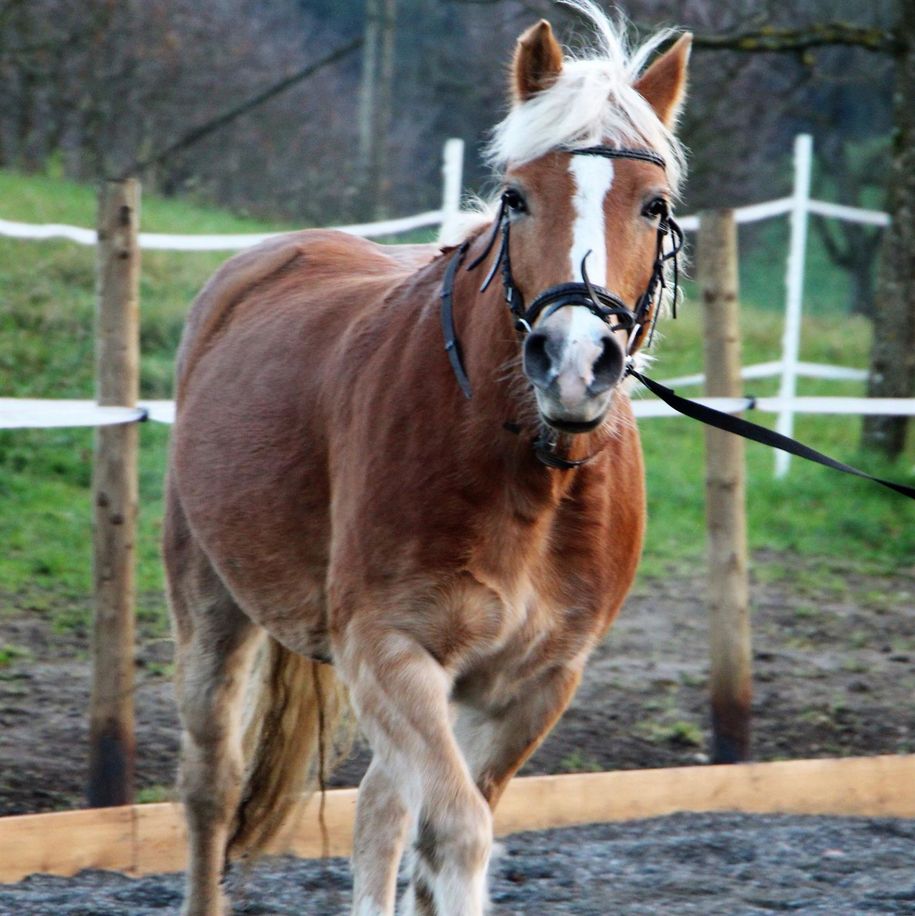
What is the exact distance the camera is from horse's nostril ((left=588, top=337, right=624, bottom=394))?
228 cm

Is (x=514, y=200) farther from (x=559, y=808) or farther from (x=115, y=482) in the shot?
(x=559, y=808)

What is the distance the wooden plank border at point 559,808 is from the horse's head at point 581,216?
1957mm

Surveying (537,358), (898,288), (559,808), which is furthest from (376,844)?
(898,288)

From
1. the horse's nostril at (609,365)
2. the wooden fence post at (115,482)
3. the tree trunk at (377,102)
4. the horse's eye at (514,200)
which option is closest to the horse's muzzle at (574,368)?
the horse's nostril at (609,365)

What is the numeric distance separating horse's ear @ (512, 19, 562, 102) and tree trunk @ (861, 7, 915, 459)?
677 cm

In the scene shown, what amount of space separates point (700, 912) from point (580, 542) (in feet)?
3.80

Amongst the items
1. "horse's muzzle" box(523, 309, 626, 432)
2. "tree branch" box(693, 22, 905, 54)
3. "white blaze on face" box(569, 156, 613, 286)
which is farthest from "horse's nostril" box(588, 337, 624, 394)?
"tree branch" box(693, 22, 905, 54)

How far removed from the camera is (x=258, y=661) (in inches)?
153

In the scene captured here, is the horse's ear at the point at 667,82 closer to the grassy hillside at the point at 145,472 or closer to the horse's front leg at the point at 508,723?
the horse's front leg at the point at 508,723

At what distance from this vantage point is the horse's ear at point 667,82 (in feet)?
9.28

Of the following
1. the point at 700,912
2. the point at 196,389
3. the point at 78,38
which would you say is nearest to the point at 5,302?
the point at 78,38

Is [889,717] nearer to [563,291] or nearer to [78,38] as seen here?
[563,291]

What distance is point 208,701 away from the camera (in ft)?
12.3

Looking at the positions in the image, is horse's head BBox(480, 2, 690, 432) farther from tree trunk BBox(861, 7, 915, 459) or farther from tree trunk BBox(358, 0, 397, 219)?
tree trunk BBox(358, 0, 397, 219)
